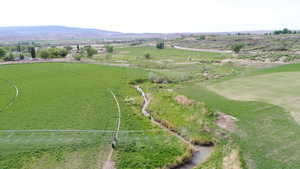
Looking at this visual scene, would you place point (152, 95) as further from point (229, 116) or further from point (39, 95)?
point (39, 95)

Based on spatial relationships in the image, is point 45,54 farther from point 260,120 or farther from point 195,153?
point 260,120

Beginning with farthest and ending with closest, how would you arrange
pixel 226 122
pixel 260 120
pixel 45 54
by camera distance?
pixel 45 54
pixel 226 122
pixel 260 120

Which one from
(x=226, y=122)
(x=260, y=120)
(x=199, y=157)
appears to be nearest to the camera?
(x=199, y=157)

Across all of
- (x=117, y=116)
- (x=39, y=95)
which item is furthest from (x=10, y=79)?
(x=117, y=116)

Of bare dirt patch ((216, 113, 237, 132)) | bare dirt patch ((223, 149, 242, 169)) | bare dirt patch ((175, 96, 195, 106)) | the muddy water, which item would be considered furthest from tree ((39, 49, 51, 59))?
bare dirt patch ((223, 149, 242, 169))

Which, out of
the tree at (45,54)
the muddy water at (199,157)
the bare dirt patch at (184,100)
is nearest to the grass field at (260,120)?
the bare dirt patch at (184,100)

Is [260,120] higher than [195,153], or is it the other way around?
[260,120]

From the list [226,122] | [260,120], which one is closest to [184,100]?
[226,122]
